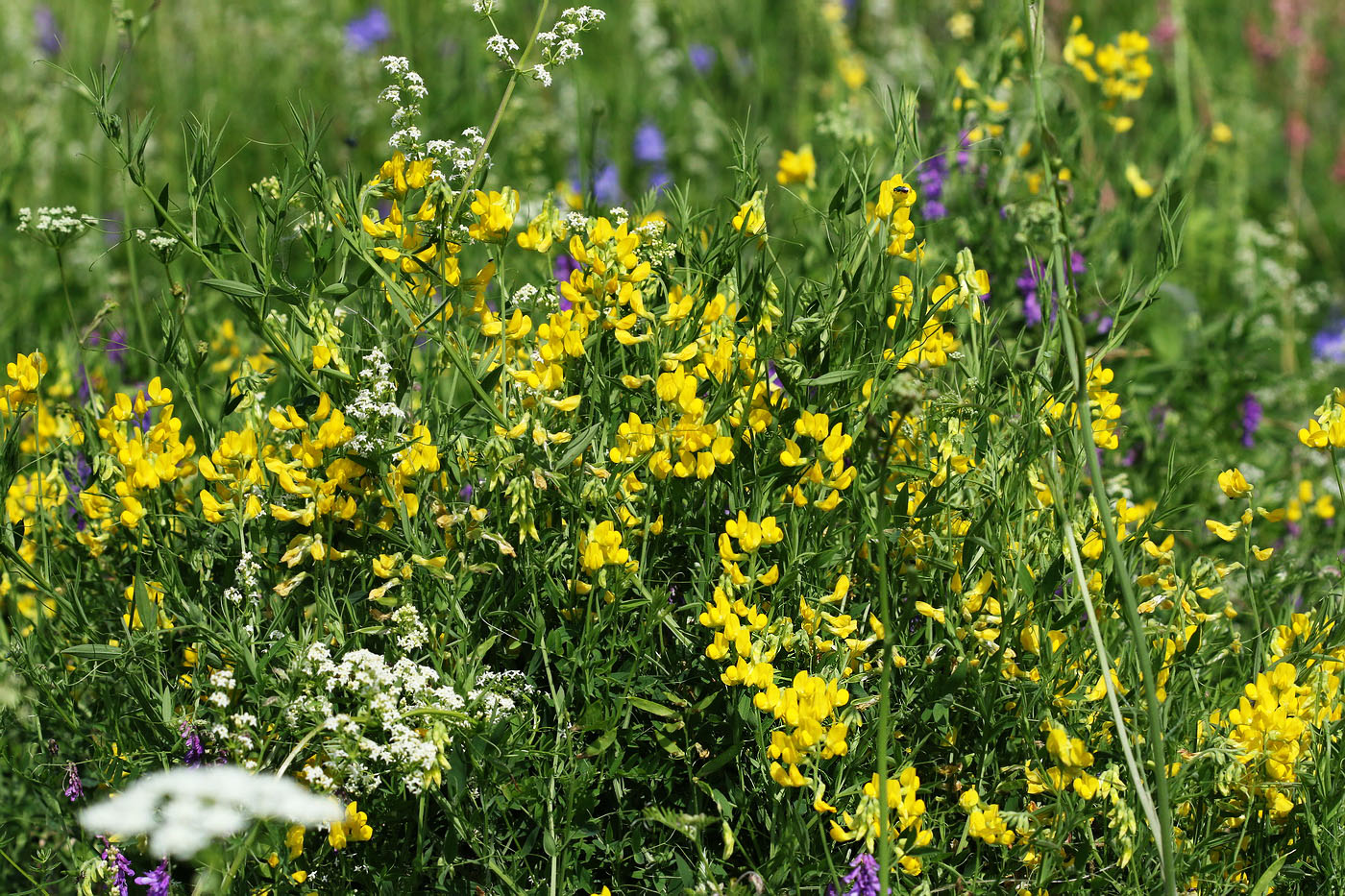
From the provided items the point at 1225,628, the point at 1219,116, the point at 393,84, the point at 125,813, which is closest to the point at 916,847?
the point at 1225,628

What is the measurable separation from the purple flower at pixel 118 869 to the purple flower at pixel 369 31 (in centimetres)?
469

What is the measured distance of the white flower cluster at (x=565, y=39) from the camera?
67.5 inches

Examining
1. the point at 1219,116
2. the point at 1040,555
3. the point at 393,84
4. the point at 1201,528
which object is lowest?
the point at 1201,528

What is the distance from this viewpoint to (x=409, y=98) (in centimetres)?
176

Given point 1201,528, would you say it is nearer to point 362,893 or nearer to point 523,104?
point 362,893

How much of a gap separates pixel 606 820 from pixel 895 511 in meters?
0.61

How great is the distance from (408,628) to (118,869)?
0.53m

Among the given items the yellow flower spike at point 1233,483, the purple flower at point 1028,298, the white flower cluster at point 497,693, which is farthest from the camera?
the purple flower at point 1028,298

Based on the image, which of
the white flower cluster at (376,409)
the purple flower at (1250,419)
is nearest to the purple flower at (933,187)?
the purple flower at (1250,419)

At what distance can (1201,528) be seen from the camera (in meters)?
2.68

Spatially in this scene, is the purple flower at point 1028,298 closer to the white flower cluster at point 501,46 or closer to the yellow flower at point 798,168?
the yellow flower at point 798,168

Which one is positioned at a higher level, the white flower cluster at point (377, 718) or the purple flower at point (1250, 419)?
the white flower cluster at point (377, 718)

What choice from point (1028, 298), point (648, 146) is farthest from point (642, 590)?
point (648, 146)

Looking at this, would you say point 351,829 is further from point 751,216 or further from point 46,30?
point 46,30
